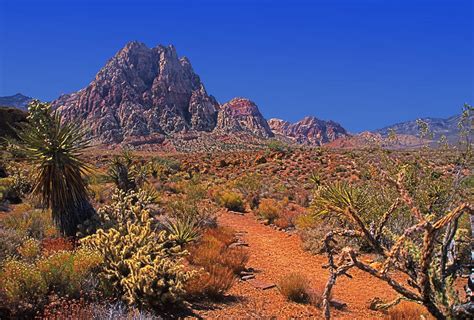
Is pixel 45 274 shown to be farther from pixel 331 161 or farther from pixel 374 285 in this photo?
pixel 331 161

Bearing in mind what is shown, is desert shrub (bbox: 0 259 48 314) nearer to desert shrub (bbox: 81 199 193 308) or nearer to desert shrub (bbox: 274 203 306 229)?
desert shrub (bbox: 81 199 193 308)

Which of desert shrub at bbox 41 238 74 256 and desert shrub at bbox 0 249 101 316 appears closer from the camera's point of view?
desert shrub at bbox 0 249 101 316

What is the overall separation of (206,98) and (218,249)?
165761 mm

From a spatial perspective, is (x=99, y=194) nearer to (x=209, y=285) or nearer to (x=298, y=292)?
(x=209, y=285)

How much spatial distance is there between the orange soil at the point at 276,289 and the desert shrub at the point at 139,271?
684 mm

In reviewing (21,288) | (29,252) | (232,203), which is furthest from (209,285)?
(232,203)

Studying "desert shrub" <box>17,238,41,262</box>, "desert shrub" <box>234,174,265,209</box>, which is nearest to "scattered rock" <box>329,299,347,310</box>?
"desert shrub" <box>17,238,41,262</box>

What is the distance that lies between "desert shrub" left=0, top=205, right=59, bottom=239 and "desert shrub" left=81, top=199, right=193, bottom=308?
9.38 ft

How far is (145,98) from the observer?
510 feet

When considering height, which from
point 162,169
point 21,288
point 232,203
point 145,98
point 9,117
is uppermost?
point 145,98

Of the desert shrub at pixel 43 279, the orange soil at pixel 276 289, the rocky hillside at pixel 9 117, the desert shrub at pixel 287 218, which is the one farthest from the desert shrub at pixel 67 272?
the rocky hillside at pixel 9 117

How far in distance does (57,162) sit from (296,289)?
5.86 m

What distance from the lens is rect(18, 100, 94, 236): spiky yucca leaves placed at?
9195mm

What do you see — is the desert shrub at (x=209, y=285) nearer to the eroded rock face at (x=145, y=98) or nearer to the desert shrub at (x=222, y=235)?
the desert shrub at (x=222, y=235)
